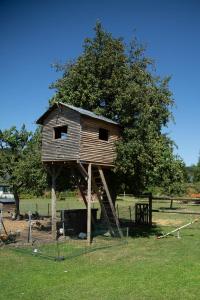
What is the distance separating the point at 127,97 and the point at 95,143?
14.8ft

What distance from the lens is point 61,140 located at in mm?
21703

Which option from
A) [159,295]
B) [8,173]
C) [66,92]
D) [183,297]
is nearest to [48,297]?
[159,295]

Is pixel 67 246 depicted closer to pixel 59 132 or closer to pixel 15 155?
pixel 59 132

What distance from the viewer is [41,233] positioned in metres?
24.4

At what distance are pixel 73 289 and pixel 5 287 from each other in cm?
222

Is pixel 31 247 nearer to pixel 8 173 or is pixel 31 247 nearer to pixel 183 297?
pixel 183 297

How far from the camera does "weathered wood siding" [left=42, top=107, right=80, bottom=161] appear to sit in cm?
2086

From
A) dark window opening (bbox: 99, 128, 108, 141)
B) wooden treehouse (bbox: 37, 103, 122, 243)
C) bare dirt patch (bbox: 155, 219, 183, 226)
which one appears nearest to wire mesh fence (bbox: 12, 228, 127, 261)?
wooden treehouse (bbox: 37, 103, 122, 243)

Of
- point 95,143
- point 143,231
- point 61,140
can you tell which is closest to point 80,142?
point 95,143

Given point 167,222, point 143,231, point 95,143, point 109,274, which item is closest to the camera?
point 109,274

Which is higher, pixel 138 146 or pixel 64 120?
pixel 64 120

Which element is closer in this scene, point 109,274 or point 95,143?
point 109,274

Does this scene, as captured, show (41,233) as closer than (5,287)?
No

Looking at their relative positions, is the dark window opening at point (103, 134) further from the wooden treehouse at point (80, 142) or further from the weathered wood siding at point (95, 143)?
the weathered wood siding at point (95, 143)
